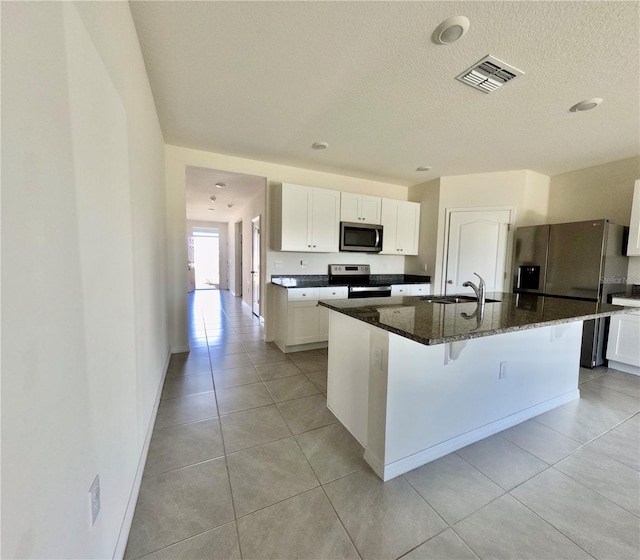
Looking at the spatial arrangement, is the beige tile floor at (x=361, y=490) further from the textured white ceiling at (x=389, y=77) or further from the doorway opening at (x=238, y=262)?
the doorway opening at (x=238, y=262)

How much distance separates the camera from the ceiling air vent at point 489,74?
1.77 metres

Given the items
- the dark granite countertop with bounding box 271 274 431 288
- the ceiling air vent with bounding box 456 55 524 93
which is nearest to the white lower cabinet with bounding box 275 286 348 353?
the dark granite countertop with bounding box 271 274 431 288

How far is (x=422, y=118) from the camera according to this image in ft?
8.20

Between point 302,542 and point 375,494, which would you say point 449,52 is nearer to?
point 375,494

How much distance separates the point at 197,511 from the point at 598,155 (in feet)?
16.8

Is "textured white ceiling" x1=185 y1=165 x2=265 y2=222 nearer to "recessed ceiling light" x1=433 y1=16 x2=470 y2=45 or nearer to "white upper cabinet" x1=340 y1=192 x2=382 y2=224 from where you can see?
"white upper cabinet" x1=340 y1=192 x2=382 y2=224

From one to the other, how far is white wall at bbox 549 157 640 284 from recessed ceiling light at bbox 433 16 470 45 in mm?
3420

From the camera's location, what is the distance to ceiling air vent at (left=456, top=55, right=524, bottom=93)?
177 centimetres

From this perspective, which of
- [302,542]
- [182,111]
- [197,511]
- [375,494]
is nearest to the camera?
[302,542]

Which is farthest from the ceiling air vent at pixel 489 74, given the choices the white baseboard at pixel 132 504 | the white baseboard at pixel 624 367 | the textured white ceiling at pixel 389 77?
the white baseboard at pixel 624 367

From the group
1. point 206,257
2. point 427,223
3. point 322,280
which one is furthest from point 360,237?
point 206,257

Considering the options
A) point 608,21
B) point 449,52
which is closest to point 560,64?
point 608,21

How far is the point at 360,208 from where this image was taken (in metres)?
4.06

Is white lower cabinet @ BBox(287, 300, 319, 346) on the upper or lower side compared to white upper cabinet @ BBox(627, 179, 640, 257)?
lower
